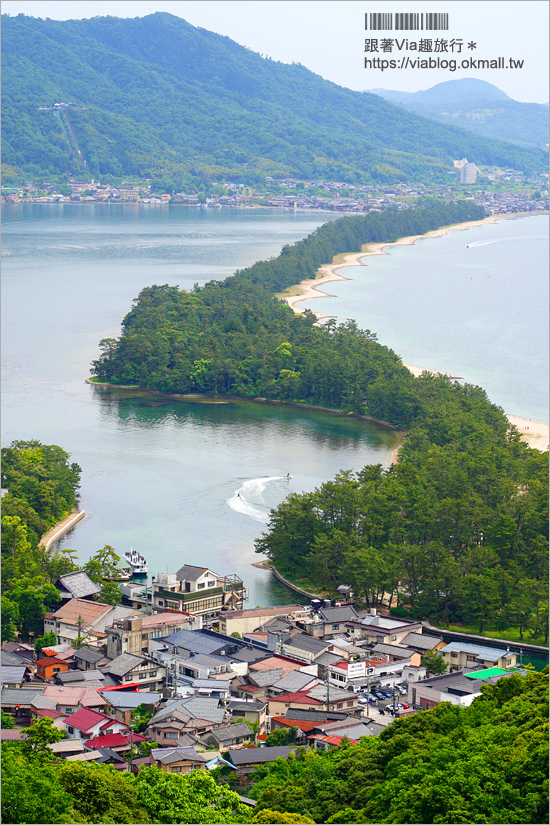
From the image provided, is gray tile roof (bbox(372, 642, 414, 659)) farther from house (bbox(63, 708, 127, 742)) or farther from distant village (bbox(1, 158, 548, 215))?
distant village (bbox(1, 158, 548, 215))

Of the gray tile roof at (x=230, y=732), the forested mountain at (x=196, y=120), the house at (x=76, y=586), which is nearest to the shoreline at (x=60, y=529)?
the house at (x=76, y=586)

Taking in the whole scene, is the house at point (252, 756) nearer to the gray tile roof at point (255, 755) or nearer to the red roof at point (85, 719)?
the gray tile roof at point (255, 755)

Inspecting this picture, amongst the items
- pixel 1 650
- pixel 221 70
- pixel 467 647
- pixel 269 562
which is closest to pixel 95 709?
pixel 1 650

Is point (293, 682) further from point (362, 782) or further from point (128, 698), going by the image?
point (362, 782)

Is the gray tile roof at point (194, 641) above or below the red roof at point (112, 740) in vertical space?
above

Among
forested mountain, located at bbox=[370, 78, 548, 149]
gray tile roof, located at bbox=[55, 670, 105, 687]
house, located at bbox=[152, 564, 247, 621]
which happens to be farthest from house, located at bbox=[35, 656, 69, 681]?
forested mountain, located at bbox=[370, 78, 548, 149]

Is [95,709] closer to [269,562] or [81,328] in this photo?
[269,562]

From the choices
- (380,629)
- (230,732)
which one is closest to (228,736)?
(230,732)
